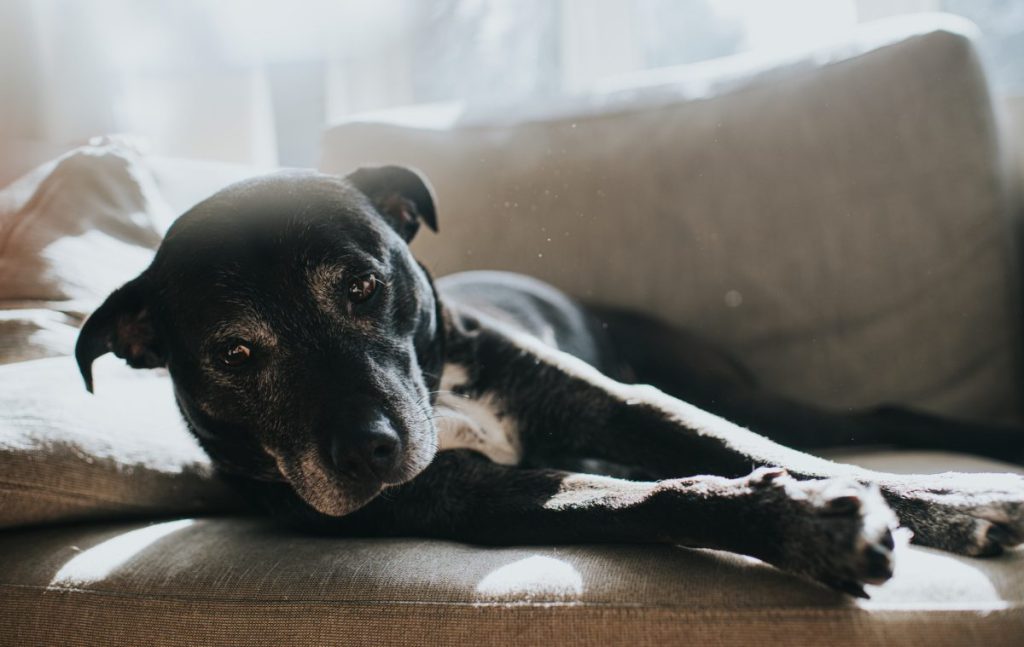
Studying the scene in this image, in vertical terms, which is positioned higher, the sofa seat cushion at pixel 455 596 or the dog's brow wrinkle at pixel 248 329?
the dog's brow wrinkle at pixel 248 329

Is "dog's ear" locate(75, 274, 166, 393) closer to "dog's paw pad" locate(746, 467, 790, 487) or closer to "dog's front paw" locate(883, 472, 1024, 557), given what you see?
"dog's paw pad" locate(746, 467, 790, 487)

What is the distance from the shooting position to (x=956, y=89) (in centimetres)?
216

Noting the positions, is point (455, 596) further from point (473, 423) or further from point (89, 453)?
point (89, 453)

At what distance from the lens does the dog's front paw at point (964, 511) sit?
3.67 ft

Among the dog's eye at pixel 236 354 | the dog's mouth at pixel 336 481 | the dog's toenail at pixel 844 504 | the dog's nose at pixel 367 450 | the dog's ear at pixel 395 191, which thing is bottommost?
the dog's mouth at pixel 336 481

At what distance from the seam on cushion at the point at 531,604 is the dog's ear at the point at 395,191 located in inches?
33.8

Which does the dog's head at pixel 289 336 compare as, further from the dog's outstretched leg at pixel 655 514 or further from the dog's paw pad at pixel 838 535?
the dog's paw pad at pixel 838 535

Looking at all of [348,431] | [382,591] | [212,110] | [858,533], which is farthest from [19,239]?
[858,533]

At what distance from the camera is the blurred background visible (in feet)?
9.26

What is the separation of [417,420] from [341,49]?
2640mm

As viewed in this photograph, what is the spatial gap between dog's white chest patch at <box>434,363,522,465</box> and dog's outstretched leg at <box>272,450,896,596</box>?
66 millimetres

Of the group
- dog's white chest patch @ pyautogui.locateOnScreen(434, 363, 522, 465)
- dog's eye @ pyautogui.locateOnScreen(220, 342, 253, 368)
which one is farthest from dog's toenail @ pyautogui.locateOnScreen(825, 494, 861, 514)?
dog's eye @ pyautogui.locateOnScreen(220, 342, 253, 368)

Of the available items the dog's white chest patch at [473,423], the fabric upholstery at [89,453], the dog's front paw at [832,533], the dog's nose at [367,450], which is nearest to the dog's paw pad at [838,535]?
the dog's front paw at [832,533]

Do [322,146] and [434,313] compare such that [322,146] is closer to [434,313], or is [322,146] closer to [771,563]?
[434,313]
